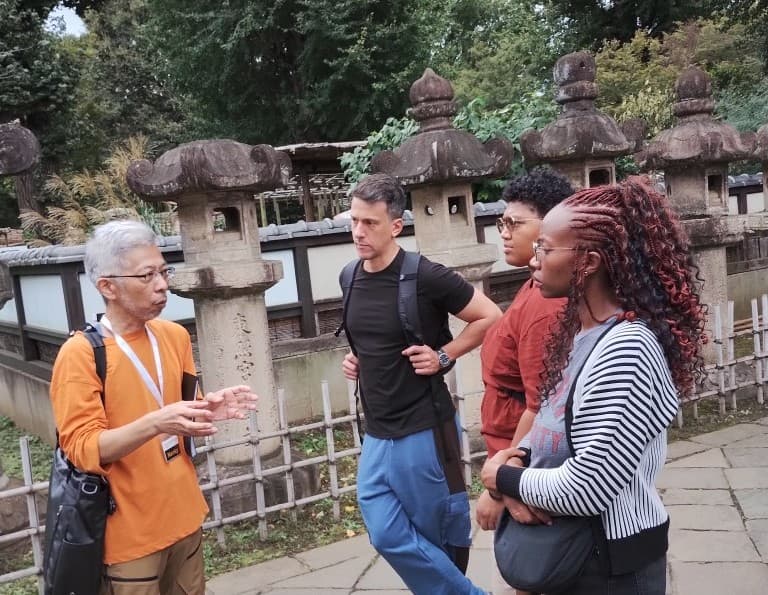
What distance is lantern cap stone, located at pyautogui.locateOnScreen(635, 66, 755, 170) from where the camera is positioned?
5762mm

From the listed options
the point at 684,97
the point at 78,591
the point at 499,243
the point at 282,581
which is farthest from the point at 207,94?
the point at 78,591

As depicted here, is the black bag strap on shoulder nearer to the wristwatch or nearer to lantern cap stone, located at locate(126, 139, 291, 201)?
the wristwatch

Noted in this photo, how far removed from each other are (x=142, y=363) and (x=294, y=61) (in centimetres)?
1743

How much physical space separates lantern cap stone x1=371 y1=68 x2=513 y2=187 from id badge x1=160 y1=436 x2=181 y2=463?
2806mm

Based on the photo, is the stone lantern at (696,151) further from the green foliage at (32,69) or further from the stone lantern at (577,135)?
the green foliage at (32,69)

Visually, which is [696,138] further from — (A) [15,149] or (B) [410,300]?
(A) [15,149]

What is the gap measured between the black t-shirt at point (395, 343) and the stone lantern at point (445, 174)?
6.60 ft

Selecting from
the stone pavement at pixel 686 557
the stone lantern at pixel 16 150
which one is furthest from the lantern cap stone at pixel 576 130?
the stone lantern at pixel 16 150

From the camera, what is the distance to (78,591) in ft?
6.43

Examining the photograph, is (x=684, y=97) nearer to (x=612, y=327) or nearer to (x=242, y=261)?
(x=242, y=261)

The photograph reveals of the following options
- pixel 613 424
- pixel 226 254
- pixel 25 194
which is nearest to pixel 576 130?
pixel 226 254

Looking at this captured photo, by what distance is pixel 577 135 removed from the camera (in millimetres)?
4961

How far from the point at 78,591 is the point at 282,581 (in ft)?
6.00

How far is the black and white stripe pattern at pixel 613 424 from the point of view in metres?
1.42
